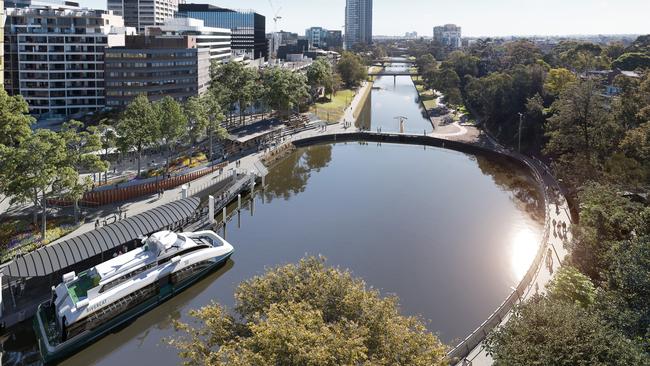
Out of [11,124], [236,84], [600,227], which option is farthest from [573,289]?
[236,84]

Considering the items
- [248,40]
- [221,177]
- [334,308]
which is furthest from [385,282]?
[248,40]

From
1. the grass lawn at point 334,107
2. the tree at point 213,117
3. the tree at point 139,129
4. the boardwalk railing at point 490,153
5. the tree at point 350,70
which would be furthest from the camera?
the tree at point 350,70

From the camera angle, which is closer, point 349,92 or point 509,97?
point 509,97

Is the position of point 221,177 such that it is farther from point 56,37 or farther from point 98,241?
point 56,37

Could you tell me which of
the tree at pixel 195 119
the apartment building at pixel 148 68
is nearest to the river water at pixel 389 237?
the tree at pixel 195 119

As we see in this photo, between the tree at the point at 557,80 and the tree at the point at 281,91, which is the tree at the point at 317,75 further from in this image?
the tree at the point at 557,80

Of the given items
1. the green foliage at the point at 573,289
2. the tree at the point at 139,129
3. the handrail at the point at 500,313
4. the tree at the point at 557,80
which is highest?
the tree at the point at 557,80
